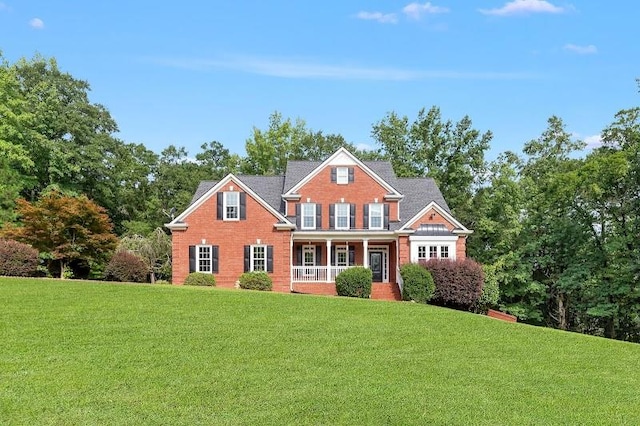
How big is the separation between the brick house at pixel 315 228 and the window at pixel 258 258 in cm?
5

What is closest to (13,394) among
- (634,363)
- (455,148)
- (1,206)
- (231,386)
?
(231,386)

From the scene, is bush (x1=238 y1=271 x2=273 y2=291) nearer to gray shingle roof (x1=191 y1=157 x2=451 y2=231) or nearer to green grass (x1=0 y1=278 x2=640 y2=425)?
gray shingle roof (x1=191 y1=157 x2=451 y2=231)

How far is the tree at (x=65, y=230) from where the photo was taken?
2531 cm

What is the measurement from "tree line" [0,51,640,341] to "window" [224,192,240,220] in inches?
385

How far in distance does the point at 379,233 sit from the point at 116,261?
12903 mm

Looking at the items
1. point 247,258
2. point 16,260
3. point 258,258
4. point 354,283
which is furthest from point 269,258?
point 16,260

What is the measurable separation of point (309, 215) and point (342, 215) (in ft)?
5.81

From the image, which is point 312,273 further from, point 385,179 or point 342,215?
point 385,179

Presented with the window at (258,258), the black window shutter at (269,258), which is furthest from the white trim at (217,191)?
the window at (258,258)

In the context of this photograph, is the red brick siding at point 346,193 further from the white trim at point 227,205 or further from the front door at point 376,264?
the white trim at point 227,205

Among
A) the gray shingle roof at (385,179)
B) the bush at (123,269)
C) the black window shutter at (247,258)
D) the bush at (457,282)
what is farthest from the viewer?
the gray shingle roof at (385,179)

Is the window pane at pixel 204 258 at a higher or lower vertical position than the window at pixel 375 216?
lower

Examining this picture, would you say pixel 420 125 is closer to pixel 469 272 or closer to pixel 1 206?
pixel 469 272

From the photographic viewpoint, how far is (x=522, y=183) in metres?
34.4
